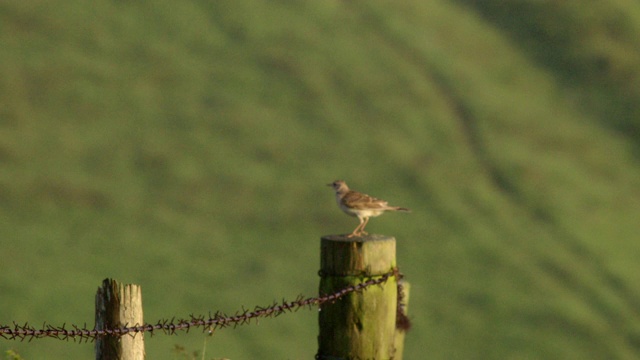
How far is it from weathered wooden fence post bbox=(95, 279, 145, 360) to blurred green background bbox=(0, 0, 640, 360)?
26429 mm

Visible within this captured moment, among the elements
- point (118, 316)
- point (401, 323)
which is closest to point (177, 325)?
point (118, 316)

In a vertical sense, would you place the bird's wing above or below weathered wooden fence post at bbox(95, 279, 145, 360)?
above

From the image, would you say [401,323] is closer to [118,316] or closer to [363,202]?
[363,202]

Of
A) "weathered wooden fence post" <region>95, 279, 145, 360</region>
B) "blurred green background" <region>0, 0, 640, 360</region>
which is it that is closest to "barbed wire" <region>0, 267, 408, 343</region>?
"weathered wooden fence post" <region>95, 279, 145, 360</region>

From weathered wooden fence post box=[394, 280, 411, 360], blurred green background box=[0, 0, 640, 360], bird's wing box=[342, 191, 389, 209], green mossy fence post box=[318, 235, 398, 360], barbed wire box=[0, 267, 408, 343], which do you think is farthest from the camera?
blurred green background box=[0, 0, 640, 360]

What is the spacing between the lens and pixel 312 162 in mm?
42500

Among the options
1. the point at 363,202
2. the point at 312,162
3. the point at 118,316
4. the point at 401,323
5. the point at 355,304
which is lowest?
the point at 118,316

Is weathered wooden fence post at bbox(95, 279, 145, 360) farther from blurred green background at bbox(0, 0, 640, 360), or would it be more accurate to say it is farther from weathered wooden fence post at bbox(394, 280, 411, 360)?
blurred green background at bbox(0, 0, 640, 360)

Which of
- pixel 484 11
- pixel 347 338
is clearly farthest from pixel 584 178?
pixel 347 338

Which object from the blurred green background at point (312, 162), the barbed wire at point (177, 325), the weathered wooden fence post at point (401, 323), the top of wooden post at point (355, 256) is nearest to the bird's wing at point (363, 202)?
the weathered wooden fence post at point (401, 323)

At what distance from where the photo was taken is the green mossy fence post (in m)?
6.21

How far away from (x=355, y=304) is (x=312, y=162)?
3633 centimetres

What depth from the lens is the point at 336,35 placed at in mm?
49281

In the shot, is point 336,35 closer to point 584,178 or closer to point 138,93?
point 138,93
